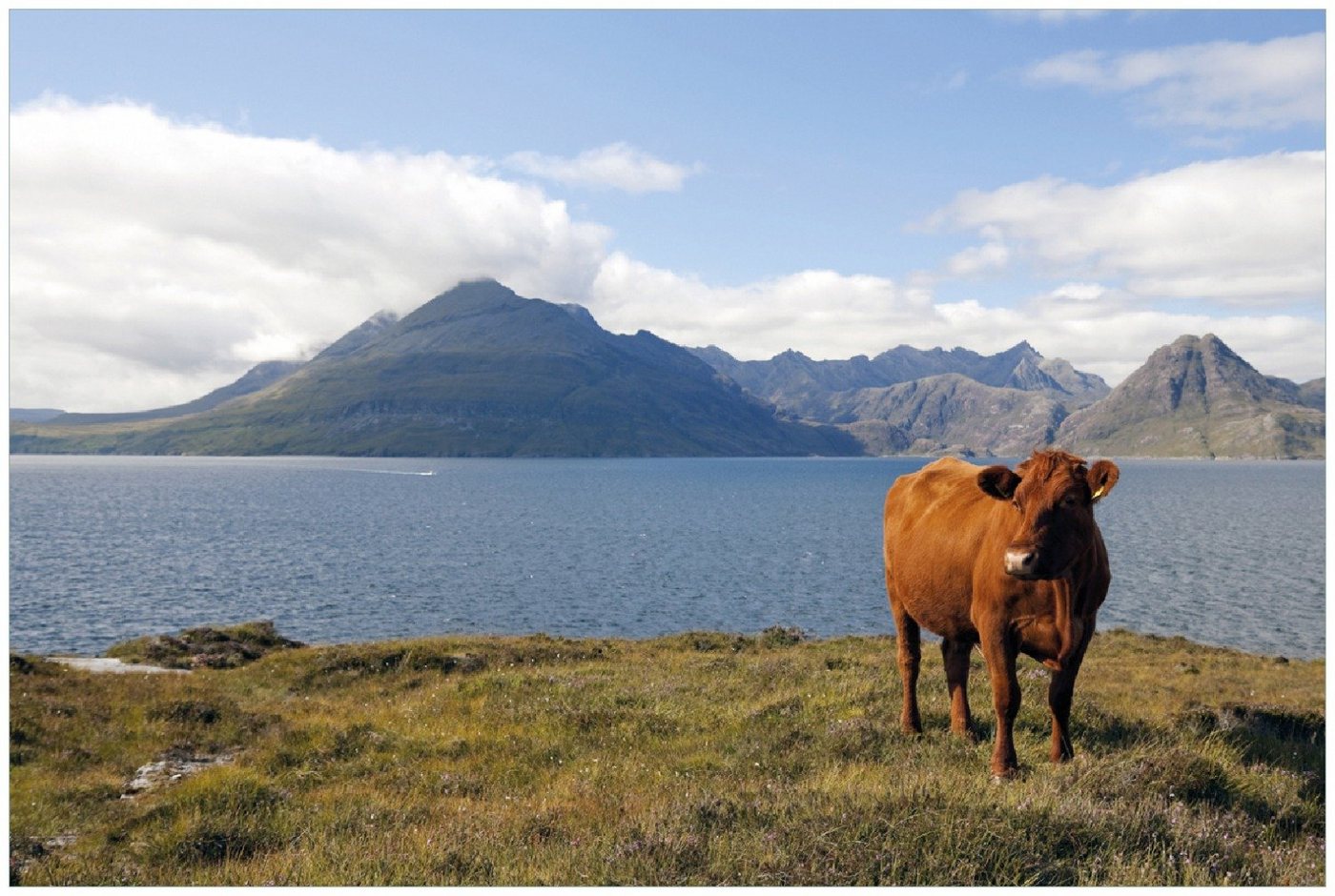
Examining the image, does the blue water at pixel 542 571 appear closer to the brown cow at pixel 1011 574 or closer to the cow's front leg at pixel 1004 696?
the brown cow at pixel 1011 574

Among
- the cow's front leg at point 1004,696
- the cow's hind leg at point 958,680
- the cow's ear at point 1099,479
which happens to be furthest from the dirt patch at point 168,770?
the cow's ear at point 1099,479

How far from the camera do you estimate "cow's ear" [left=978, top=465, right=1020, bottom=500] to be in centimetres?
1016

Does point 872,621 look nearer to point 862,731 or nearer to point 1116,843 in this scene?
point 862,731

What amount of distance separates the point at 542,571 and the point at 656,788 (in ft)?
233

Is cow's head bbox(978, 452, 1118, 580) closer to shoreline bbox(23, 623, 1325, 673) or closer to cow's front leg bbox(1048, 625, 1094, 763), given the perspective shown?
cow's front leg bbox(1048, 625, 1094, 763)

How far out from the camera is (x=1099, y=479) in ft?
31.5

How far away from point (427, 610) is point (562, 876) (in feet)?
188

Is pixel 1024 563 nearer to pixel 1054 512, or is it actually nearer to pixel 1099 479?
pixel 1054 512

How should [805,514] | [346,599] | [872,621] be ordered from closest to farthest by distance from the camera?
[872,621] < [346,599] < [805,514]

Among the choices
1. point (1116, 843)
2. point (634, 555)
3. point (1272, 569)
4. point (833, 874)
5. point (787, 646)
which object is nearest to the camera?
point (833, 874)

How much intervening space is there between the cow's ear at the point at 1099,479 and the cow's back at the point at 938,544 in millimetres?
1650

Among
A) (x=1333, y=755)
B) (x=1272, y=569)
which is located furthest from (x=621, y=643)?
(x=1272, y=569)

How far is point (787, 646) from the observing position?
124 ft

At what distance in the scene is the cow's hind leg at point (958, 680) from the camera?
40.3 feet
